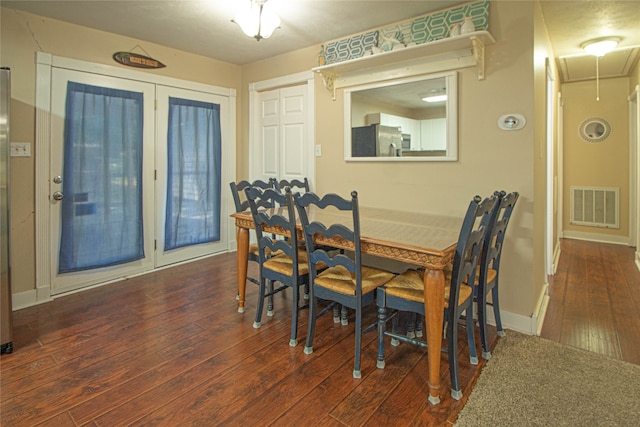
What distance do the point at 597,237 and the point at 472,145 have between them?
13.9 ft

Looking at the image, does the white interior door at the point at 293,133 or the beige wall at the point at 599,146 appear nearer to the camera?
the white interior door at the point at 293,133


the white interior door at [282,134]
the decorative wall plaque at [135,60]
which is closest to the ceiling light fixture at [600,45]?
the white interior door at [282,134]

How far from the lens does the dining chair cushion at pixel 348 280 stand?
210cm

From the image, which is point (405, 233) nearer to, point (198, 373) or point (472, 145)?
point (472, 145)

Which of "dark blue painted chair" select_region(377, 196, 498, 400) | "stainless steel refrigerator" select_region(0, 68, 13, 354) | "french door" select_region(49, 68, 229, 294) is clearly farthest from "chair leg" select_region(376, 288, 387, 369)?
"french door" select_region(49, 68, 229, 294)

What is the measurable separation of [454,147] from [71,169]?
322 cm

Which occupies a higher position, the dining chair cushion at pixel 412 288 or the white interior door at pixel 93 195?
the white interior door at pixel 93 195

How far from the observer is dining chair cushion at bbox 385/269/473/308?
1927 millimetres

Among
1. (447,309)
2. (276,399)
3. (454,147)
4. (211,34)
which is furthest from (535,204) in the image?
(211,34)

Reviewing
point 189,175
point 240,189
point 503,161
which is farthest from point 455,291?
point 189,175

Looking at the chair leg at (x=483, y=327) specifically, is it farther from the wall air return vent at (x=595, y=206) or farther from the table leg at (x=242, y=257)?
the wall air return vent at (x=595, y=206)

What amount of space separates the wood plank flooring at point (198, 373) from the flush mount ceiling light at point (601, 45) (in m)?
2.91

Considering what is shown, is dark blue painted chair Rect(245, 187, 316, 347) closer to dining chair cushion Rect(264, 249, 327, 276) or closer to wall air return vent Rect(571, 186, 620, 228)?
dining chair cushion Rect(264, 249, 327, 276)

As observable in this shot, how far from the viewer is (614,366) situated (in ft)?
6.99
